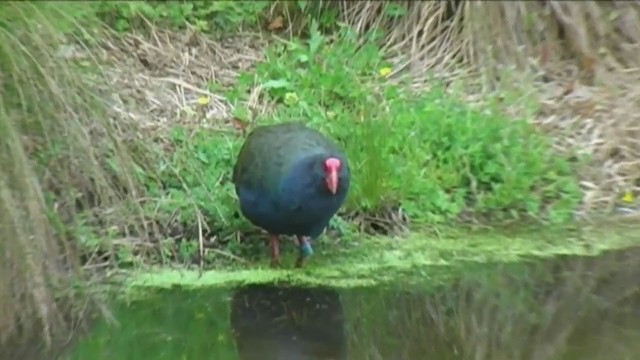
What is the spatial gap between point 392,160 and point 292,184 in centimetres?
103

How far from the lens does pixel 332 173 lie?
555 cm

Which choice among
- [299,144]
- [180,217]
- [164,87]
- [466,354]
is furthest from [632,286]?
[164,87]

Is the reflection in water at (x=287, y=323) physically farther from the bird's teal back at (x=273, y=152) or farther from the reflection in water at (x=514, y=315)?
the bird's teal back at (x=273, y=152)

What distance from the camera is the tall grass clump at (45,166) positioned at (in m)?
4.71

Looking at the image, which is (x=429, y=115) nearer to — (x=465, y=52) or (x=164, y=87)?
(x=465, y=52)

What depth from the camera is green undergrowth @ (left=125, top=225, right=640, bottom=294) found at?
5711 mm

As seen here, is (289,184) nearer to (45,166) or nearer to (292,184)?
(292,184)

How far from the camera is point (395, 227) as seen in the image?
632 centimetres

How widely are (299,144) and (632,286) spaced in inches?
63.4

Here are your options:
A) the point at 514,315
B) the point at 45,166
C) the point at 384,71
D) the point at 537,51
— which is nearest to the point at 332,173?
the point at 514,315

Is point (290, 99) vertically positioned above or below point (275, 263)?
above

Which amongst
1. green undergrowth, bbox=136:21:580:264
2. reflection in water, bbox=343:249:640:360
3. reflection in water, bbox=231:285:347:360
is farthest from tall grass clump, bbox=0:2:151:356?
reflection in water, bbox=343:249:640:360

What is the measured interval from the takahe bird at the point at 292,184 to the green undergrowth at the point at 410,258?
0.17 meters

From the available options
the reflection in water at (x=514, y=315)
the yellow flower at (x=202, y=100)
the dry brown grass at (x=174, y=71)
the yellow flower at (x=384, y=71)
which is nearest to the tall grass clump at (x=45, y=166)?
the dry brown grass at (x=174, y=71)
